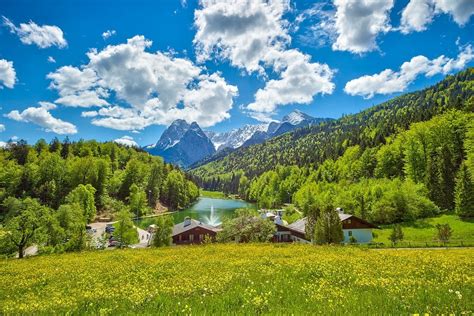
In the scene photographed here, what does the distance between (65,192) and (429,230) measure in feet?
494

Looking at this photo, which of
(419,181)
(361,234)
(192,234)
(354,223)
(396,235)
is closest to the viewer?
(396,235)

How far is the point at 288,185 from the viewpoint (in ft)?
616

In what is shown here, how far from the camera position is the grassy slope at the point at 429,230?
55.2 metres

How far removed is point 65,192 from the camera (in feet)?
464

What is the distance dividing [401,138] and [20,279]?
452 ft

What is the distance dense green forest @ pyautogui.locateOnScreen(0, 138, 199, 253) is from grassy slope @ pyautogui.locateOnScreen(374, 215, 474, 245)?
6550cm

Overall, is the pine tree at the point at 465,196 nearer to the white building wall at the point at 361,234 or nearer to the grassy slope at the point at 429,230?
the grassy slope at the point at 429,230

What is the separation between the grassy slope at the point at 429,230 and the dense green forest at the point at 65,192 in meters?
65.5

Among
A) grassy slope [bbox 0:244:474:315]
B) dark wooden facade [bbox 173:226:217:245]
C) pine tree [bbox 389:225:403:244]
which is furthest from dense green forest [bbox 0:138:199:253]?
pine tree [bbox 389:225:403:244]

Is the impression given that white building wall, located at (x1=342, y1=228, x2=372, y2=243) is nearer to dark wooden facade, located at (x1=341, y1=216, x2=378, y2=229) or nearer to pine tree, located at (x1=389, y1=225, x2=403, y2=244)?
dark wooden facade, located at (x1=341, y1=216, x2=378, y2=229)

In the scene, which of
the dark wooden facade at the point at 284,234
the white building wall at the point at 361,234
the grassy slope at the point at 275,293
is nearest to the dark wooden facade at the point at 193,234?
the dark wooden facade at the point at 284,234

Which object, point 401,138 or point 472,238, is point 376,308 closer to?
point 472,238

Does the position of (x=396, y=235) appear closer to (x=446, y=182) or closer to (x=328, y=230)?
(x=328, y=230)

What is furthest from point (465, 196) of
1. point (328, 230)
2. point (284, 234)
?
point (328, 230)
